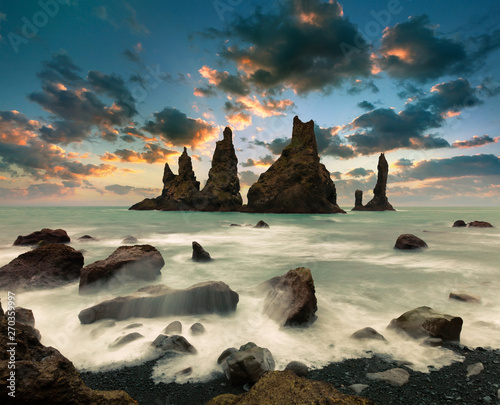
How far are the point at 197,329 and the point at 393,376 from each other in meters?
2.65

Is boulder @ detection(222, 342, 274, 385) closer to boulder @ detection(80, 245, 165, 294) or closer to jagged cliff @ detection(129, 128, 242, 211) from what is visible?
boulder @ detection(80, 245, 165, 294)

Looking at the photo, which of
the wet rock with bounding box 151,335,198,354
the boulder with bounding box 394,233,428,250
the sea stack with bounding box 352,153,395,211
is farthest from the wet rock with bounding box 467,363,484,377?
the sea stack with bounding box 352,153,395,211

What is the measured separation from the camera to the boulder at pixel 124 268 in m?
5.94

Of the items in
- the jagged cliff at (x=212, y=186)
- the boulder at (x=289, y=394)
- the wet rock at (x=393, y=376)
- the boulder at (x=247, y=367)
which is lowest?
the wet rock at (x=393, y=376)

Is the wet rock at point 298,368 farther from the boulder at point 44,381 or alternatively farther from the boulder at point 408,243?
the boulder at point 408,243

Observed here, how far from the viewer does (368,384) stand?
2660 millimetres

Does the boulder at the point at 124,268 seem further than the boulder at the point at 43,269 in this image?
No

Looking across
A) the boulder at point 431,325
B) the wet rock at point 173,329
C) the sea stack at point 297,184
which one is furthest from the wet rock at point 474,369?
the sea stack at point 297,184

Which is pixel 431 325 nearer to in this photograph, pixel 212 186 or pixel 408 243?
pixel 408 243

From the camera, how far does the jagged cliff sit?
71.6m

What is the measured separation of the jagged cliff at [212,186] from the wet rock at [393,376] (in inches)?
2690

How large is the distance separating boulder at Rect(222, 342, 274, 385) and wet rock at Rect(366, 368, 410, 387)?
3.79ft

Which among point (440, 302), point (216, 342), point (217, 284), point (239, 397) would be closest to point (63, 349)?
point (216, 342)

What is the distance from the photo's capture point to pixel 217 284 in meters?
5.05
